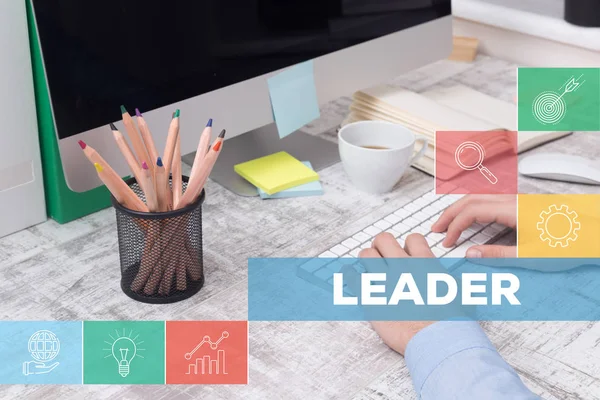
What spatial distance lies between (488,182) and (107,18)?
1.79 feet

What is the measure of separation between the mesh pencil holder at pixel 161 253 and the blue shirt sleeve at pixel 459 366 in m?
0.26

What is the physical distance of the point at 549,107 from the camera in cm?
120

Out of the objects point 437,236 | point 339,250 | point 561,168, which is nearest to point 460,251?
point 437,236

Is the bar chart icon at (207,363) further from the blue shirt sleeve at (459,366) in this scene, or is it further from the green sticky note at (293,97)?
the green sticky note at (293,97)

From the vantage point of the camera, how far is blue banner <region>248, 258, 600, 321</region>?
2.69ft

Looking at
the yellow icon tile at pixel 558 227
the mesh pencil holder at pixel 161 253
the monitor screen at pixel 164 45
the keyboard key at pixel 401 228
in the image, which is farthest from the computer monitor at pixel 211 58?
the yellow icon tile at pixel 558 227

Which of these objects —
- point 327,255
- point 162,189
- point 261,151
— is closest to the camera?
point 162,189

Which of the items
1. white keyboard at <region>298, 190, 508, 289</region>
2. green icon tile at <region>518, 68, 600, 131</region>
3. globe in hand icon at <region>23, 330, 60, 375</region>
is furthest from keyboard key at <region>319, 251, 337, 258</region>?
green icon tile at <region>518, 68, 600, 131</region>

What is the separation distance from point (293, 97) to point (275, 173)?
0.11m

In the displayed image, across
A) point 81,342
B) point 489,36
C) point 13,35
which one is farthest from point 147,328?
point 489,36

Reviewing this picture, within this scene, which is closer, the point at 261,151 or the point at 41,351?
Result: the point at 41,351

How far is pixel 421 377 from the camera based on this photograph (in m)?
0.71

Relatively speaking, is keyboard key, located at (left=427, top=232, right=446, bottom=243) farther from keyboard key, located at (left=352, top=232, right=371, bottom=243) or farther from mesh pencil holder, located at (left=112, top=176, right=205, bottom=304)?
mesh pencil holder, located at (left=112, top=176, right=205, bottom=304)

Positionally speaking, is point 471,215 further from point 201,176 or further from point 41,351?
point 41,351
